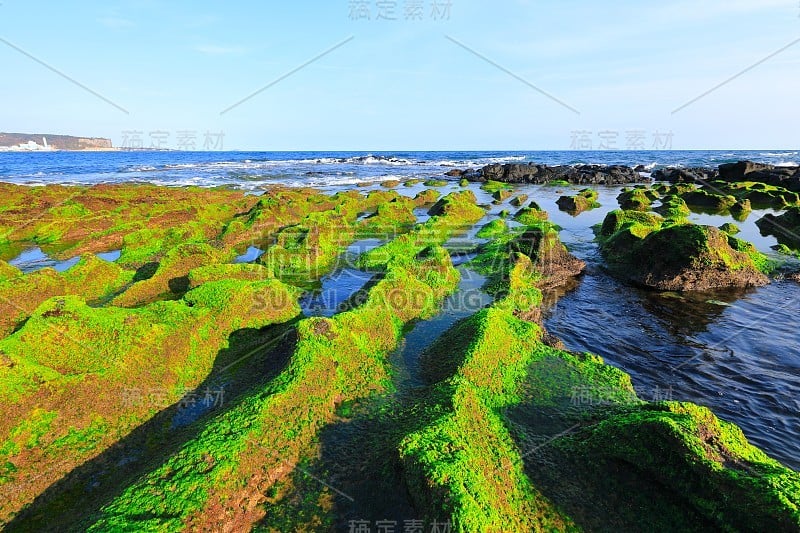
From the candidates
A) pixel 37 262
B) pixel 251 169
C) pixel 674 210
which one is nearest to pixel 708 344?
pixel 674 210

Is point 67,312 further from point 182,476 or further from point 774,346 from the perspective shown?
point 774,346

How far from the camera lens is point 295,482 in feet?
18.0

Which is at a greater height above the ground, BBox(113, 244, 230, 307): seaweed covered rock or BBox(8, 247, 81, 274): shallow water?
BBox(113, 244, 230, 307): seaweed covered rock

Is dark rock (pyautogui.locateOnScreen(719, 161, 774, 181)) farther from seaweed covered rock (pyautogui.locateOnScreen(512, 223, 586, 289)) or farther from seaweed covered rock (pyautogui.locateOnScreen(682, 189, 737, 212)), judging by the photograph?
seaweed covered rock (pyautogui.locateOnScreen(512, 223, 586, 289))

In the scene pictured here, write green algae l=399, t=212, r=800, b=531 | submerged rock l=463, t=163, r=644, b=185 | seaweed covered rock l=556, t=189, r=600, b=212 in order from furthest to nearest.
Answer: submerged rock l=463, t=163, r=644, b=185, seaweed covered rock l=556, t=189, r=600, b=212, green algae l=399, t=212, r=800, b=531

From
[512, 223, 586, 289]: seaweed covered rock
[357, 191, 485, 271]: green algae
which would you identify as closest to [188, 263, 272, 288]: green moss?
[357, 191, 485, 271]: green algae

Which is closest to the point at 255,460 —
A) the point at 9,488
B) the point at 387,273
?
the point at 9,488

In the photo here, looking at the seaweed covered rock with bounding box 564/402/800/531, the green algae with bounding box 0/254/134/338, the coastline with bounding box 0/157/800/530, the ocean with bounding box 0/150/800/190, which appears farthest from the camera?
the ocean with bounding box 0/150/800/190

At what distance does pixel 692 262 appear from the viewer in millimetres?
14602

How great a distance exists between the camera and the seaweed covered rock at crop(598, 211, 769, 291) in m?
14.5

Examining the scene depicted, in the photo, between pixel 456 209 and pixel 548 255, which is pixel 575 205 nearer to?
pixel 456 209

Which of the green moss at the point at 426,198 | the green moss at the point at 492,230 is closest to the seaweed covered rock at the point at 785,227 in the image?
the green moss at the point at 492,230

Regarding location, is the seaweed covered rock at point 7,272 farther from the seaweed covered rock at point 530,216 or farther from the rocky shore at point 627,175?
the rocky shore at point 627,175

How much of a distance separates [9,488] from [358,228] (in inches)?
791
